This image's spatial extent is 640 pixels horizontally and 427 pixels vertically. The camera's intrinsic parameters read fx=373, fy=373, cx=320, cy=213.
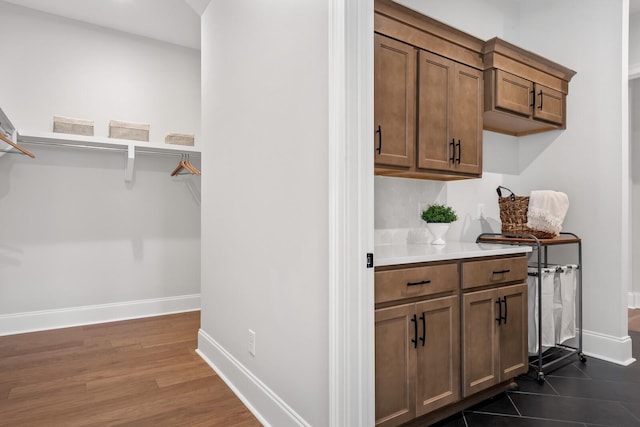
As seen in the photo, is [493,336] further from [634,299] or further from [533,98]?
[634,299]

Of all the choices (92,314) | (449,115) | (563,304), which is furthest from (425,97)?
(92,314)

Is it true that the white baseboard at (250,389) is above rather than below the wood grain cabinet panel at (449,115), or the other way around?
below

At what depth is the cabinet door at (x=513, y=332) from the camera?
83.5 inches

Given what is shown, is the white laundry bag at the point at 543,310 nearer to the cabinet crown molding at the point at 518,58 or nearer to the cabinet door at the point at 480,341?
the cabinet door at the point at 480,341

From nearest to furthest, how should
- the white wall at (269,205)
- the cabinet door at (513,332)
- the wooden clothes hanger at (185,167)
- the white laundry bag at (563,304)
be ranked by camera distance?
the white wall at (269,205) → the cabinet door at (513,332) → the white laundry bag at (563,304) → the wooden clothes hanger at (185,167)

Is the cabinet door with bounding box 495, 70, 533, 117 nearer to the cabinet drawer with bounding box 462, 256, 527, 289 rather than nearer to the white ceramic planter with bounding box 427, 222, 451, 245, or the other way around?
the white ceramic planter with bounding box 427, 222, 451, 245

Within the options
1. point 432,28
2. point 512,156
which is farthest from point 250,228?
point 512,156

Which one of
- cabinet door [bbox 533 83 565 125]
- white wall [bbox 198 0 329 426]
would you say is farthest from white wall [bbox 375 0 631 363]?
white wall [bbox 198 0 329 426]

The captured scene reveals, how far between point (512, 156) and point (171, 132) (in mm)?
3338

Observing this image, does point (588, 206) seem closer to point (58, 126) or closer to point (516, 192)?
point (516, 192)

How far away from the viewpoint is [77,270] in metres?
3.47

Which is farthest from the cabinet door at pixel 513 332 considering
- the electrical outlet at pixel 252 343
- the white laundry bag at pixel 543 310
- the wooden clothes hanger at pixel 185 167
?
the wooden clothes hanger at pixel 185 167

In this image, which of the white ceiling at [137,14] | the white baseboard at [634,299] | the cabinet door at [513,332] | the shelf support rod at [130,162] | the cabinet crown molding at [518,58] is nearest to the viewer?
the cabinet door at [513,332]

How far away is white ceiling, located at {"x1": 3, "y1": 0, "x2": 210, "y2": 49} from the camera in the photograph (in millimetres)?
3160
